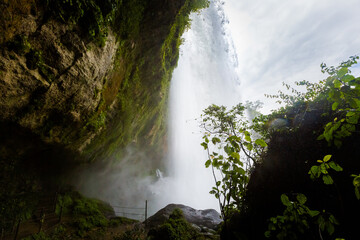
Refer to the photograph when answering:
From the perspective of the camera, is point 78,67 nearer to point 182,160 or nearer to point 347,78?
point 347,78

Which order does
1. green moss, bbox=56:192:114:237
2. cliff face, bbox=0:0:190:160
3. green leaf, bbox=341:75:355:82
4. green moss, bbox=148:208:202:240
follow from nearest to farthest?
1. green leaf, bbox=341:75:355:82
2. cliff face, bbox=0:0:190:160
3. green moss, bbox=148:208:202:240
4. green moss, bbox=56:192:114:237

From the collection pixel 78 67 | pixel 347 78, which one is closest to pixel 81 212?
pixel 78 67

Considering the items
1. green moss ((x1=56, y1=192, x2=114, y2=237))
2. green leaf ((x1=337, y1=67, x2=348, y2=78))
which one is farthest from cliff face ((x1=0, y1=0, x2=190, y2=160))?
green leaf ((x1=337, y1=67, x2=348, y2=78))

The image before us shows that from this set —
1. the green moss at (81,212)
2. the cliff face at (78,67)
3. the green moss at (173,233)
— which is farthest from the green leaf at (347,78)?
the green moss at (81,212)

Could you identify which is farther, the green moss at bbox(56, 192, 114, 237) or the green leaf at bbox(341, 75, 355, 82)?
the green moss at bbox(56, 192, 114, 237)

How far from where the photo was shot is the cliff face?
4863mm

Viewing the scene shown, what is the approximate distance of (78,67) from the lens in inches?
244

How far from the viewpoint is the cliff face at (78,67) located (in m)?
4.86

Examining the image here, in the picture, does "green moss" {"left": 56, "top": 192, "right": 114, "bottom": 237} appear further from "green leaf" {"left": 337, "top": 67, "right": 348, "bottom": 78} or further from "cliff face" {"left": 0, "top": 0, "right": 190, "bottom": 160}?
"green leaf" {"left": 337, "top": 67, "right": 348, "bottom": 78}

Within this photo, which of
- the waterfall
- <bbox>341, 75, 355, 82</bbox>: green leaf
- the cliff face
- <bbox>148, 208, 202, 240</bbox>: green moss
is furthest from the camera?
the waterfall

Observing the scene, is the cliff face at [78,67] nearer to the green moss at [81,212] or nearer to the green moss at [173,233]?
the green moss at [81,212]

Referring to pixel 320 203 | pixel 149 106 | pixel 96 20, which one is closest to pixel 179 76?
pixel 149 106

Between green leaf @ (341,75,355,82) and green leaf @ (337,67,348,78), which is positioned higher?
green leaf @ (337,67,348,78)

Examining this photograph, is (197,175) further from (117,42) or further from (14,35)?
(14,35)
